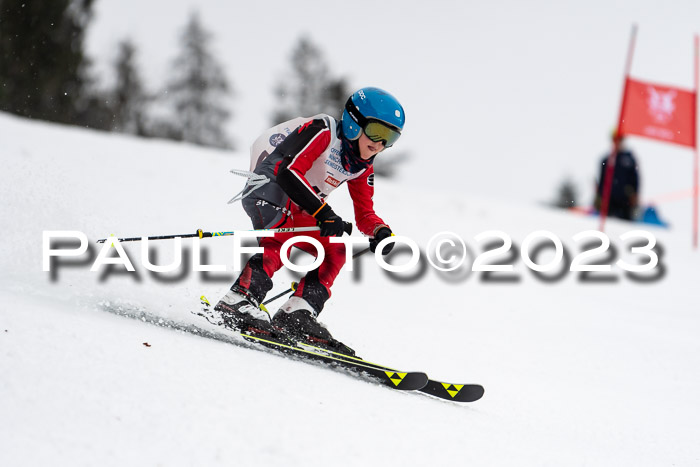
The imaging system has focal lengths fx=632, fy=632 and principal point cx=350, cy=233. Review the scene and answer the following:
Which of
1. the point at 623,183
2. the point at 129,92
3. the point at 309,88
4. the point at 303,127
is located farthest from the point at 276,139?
the point at 129,92

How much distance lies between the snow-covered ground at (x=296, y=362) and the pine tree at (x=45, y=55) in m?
19.0

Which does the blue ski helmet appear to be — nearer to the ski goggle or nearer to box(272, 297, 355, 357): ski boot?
the ski goggle

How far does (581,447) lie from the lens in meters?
3.00

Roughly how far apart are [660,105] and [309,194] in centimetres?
984

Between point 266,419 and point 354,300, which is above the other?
point 266,419

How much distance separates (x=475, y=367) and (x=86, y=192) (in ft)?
15.6

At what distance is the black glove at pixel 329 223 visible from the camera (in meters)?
3.43

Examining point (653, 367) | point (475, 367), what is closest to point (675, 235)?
point (653, 367)

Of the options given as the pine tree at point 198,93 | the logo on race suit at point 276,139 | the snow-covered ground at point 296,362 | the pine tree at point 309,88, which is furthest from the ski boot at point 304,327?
the pine tree at point 198,93

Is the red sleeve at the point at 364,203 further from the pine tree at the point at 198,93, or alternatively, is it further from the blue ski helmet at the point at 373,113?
the pine tree at the point at 198,93

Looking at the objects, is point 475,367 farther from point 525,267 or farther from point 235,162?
point 235,162

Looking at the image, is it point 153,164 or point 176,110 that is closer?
point 153,164

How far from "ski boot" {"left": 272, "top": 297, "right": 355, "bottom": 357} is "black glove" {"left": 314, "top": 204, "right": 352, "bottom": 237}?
1.64ft

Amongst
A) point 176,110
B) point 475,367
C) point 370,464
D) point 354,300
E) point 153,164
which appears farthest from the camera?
point 176,110
